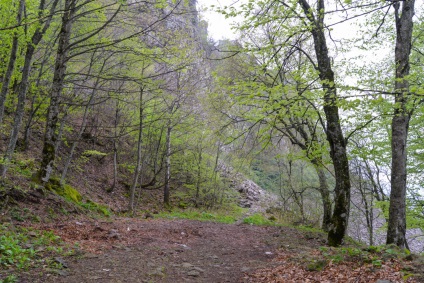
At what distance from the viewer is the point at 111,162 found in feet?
64.6

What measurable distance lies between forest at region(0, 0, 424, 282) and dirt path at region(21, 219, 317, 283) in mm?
Result: 1694

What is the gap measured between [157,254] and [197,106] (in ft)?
39.2

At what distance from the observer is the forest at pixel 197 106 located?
6.54 meters

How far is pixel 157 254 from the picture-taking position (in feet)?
21.3

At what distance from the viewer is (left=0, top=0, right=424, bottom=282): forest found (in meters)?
6.54

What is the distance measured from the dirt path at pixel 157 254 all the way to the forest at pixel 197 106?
66.7 inches

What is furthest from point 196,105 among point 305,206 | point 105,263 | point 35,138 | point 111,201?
point 105,263

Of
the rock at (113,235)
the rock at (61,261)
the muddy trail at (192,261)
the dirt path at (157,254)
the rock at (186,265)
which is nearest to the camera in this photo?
the muddy trail at (192,261)

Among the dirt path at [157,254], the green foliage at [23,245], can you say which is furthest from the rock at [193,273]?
the green foliage at [23,245]

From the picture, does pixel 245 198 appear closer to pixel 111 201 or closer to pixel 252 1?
pixel 111 201

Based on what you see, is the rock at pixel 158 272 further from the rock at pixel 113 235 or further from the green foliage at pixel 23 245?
the rock at pixel 113 235

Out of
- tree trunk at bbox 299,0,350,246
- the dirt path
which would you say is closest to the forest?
tree trunk at bbox 299,0,350,246

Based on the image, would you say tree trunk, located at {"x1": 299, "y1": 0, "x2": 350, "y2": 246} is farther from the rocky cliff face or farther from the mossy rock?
the rocky cliff face

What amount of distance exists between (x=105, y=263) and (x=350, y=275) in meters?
3.88
